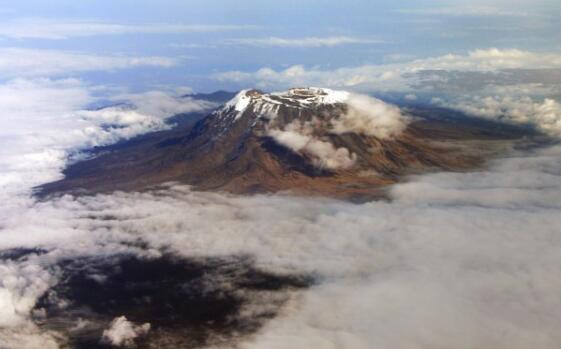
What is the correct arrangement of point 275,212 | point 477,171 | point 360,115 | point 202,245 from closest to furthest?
point 202,245 → point 275,212 → point 477,171 → point 360,115

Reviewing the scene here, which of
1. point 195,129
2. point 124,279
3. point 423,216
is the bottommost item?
point 124,279

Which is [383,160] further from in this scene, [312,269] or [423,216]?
[312,269]

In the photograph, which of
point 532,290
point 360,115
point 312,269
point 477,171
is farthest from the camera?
point 360,115

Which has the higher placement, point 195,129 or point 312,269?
point 195,129

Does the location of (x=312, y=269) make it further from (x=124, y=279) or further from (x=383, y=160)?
(x=383, y=160)

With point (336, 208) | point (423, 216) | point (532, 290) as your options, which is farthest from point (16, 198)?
point (532, 290)

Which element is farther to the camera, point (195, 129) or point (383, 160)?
point (195, 129)
